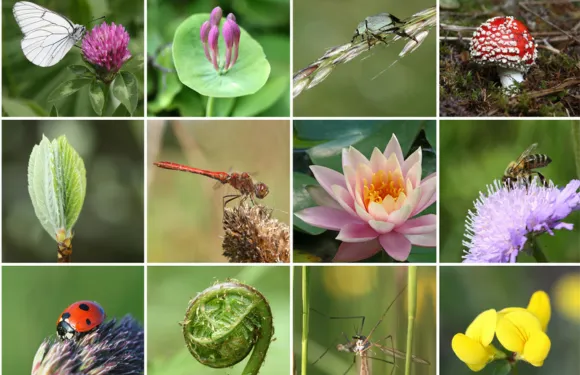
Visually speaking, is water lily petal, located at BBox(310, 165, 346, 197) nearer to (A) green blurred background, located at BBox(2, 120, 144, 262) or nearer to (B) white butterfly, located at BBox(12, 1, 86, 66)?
(A) green blurred background, located at BBox(2, 120, 144, 262)

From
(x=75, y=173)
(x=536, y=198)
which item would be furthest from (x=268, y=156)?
(x=536, y=198)

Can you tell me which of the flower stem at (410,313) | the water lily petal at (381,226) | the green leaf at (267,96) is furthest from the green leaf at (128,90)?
the flower stem at (410,313)

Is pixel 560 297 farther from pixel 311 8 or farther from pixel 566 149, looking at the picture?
pixel 311 8

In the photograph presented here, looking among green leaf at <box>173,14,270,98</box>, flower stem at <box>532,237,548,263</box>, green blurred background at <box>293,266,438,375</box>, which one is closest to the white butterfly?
green leaf at <box>173,14,270,98</box>

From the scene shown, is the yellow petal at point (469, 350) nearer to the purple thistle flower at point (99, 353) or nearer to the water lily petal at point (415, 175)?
the water lily petal at point (415, 175)

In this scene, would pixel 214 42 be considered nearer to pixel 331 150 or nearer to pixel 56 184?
pixel 331 150

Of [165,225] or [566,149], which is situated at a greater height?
[566,149]
